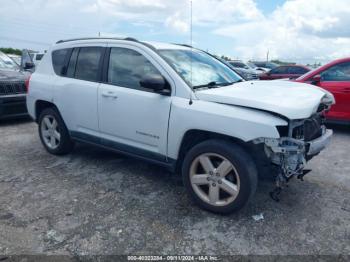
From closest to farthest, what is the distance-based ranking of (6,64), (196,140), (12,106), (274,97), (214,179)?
(274,97) < (214,179) < (196,140) < (12,106) < (6,64)

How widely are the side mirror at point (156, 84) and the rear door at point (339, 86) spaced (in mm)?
4286

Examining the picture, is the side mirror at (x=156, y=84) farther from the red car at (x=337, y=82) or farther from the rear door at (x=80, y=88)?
the red car at (x=337, y=82)

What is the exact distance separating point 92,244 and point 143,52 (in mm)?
2190

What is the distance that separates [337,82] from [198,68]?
3.83 meters

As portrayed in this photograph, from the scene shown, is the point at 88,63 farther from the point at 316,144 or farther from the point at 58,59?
the point at 316,144

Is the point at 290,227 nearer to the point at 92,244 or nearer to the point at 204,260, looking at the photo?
the point at 204,260

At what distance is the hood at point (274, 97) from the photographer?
280 cm

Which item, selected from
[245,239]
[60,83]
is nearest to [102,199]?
[245,239]

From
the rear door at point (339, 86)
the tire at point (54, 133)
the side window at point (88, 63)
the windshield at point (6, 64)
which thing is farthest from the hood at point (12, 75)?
the rear door at point (339, 86)

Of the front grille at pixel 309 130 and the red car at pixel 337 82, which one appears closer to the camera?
the front grille at pixel 309 130

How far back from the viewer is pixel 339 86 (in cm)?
614

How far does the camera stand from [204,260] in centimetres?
255

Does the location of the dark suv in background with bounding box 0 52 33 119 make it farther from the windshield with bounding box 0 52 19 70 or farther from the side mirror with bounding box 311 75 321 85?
the side mirror with bounding box 311 75 321 85

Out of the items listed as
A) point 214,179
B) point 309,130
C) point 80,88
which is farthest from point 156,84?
point 309,130
